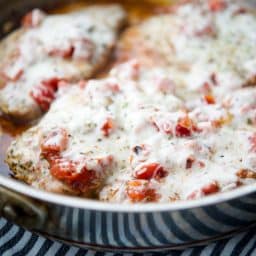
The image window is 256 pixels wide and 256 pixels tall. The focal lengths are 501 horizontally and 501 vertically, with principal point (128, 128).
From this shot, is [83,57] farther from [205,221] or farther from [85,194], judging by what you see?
[205,221]

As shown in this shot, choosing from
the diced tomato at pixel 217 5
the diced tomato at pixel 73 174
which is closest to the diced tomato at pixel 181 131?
the diced tomato at pixel 73 174

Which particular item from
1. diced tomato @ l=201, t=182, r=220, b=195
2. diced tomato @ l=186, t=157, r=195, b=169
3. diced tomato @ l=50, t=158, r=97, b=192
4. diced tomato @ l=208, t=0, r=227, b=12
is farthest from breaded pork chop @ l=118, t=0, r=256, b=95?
diced tomato @ l=50, t=158, r=97, b=192

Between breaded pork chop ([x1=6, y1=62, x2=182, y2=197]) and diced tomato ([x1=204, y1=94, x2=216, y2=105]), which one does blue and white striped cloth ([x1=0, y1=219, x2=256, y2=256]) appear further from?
diced tomato ([x1=204, y1=94, x2=216, y2=105])

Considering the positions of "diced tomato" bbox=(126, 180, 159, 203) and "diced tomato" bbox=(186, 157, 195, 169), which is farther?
"diced tomato" bbox=(186, 157, 195, 169)

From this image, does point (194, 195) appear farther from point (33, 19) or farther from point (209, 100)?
point (33, 19)

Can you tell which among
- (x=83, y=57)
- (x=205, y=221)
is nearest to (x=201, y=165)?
(x=205, y=221)
